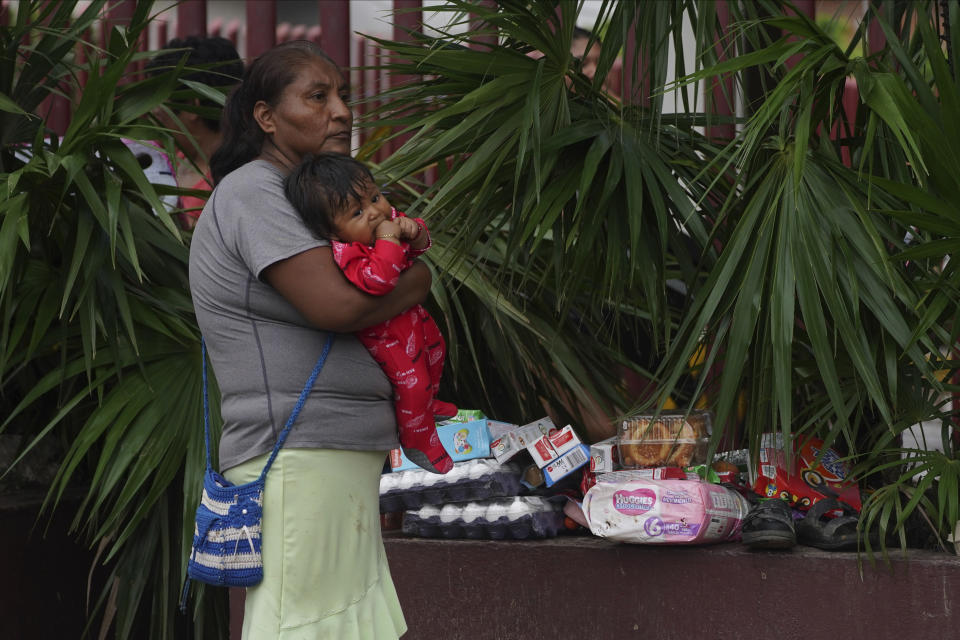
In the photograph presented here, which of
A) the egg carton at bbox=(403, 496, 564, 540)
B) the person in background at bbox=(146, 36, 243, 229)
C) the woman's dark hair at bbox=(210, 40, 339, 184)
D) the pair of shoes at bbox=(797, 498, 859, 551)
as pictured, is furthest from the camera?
the person in background at bbox=(146, 36, 243, 229)

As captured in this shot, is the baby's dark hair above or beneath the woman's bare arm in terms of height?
above

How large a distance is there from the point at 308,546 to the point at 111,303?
4.51ft

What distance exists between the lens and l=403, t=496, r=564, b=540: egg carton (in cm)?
306

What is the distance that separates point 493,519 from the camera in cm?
308

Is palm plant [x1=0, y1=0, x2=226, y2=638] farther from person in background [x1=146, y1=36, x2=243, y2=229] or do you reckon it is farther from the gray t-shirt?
the gray t-shirt

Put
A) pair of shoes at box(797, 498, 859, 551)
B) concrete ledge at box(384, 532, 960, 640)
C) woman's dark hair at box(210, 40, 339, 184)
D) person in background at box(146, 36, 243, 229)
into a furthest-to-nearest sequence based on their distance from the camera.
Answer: person in background at box(146, 36, 243, 229)
pair of shoes at box(797, 498, 859, 551)
concrete ledge at box(384, 532, 960, 640)
woman's dark hair at box(210, 40, 339, 184)

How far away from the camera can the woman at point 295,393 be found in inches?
76.7

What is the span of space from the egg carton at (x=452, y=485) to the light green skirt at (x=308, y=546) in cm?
99

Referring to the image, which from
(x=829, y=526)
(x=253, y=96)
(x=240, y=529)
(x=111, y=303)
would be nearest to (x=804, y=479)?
(x=829, y=526)

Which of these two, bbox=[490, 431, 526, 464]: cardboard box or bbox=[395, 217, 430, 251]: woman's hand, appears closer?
bbox=[395, 217, 430, 251]: woman's hand

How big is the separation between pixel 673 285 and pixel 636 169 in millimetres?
1073

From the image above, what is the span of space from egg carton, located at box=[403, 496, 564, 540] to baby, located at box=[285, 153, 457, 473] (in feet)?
3.07

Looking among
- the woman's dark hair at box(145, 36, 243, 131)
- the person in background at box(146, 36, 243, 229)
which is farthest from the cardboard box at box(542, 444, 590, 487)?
the woman's dark hair at box(145, 36, 243, 131)

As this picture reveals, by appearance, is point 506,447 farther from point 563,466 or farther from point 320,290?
point 320,290
